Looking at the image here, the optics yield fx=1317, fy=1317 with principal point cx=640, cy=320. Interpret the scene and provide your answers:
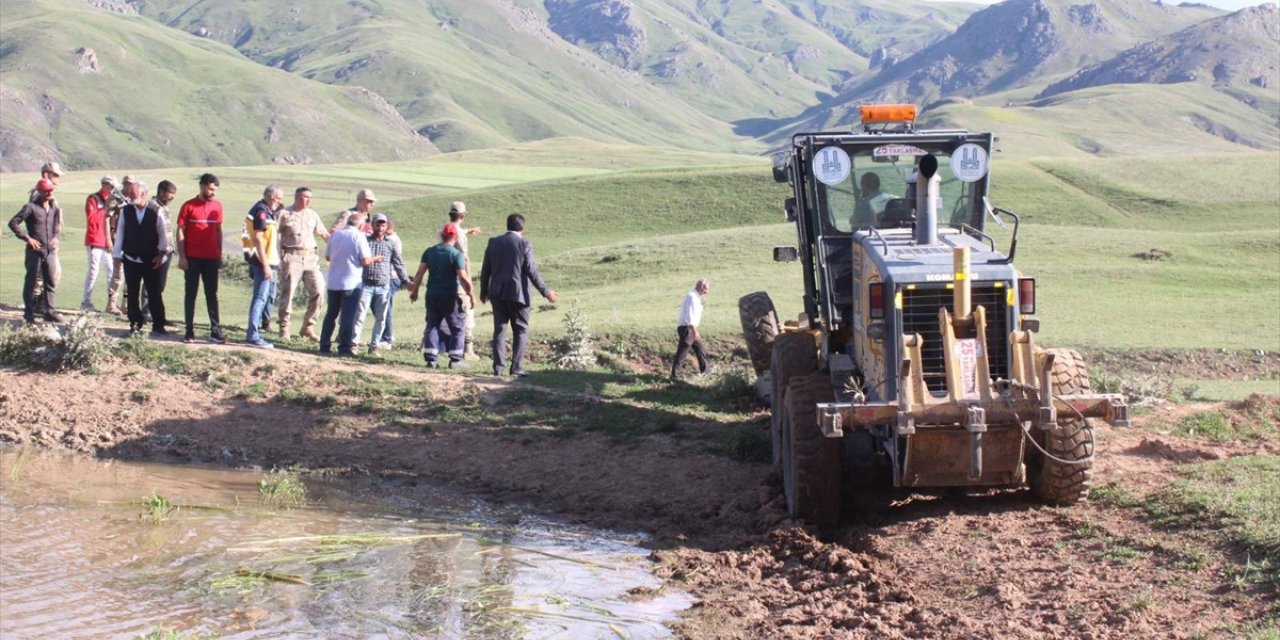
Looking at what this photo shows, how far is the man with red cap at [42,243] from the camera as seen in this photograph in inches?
647

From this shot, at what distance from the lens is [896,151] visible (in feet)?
37.5

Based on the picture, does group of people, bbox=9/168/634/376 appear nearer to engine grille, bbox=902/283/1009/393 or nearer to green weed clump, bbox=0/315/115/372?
green weed clump, bbox=0/315/115/372

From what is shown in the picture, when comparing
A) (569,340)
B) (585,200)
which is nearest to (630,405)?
(569,340)

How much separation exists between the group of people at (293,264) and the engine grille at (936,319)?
21.7 ft

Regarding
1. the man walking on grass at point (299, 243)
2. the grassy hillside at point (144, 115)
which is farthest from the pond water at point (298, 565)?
the grassy hillside at point (144, 115)

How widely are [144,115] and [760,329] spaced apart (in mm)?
176424

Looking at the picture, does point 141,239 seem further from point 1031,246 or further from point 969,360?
point 1031,246

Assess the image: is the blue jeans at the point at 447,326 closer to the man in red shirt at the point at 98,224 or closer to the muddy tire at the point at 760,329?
the muddy tire at the point at 760,329

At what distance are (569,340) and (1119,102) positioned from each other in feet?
499

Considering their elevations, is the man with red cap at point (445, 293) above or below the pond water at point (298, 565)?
above

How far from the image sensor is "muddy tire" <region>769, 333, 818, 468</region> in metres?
11.6

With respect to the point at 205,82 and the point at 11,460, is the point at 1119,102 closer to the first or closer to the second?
the point at 205,82

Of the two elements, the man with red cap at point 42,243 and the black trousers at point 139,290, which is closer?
the black trousers at point 139,290

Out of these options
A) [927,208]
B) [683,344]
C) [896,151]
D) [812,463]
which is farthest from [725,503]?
[683,344]
